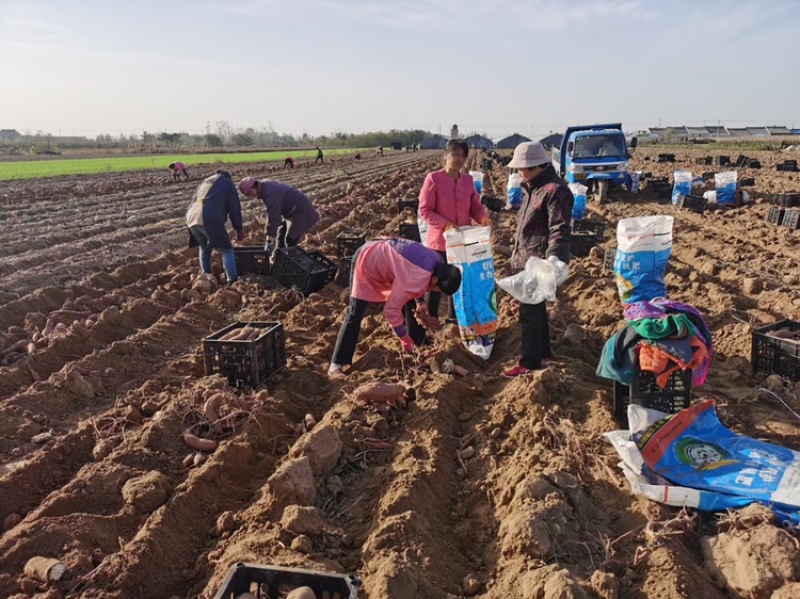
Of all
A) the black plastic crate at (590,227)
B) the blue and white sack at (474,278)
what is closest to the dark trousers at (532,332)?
the blue and white sack at (474,278)

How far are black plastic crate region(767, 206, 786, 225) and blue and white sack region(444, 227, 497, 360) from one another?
8926 mm

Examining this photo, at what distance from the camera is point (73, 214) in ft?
48.6

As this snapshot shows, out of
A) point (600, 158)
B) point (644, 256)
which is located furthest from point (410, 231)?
point (600, 158)

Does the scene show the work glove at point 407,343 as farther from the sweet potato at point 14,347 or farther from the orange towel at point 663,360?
the sweet potato at point 14,347

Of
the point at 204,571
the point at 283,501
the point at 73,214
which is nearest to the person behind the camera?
the point at 204,571

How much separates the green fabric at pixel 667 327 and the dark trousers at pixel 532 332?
4.19 ft

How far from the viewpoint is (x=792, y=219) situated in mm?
11180

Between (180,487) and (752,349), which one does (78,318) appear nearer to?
(180,487)

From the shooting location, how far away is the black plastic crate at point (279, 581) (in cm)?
227

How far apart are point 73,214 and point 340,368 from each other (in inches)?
484

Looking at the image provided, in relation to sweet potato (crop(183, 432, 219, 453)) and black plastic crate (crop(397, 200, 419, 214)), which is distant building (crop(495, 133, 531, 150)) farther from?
sweet potato (crop(183, 432, 219, 453))

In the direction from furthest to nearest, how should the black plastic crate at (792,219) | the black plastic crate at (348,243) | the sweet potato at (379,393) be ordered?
1. the black plastic crate at (792,219)
2. the black plastic crate at (348,243)
3. the sweet potato at (379,393)

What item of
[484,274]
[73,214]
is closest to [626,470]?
[484,274]

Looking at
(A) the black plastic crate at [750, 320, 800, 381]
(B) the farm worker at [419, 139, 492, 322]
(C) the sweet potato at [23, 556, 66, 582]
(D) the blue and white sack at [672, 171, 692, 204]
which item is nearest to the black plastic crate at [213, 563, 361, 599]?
(C) the sweet potato at [23, 556, 66, 582]
